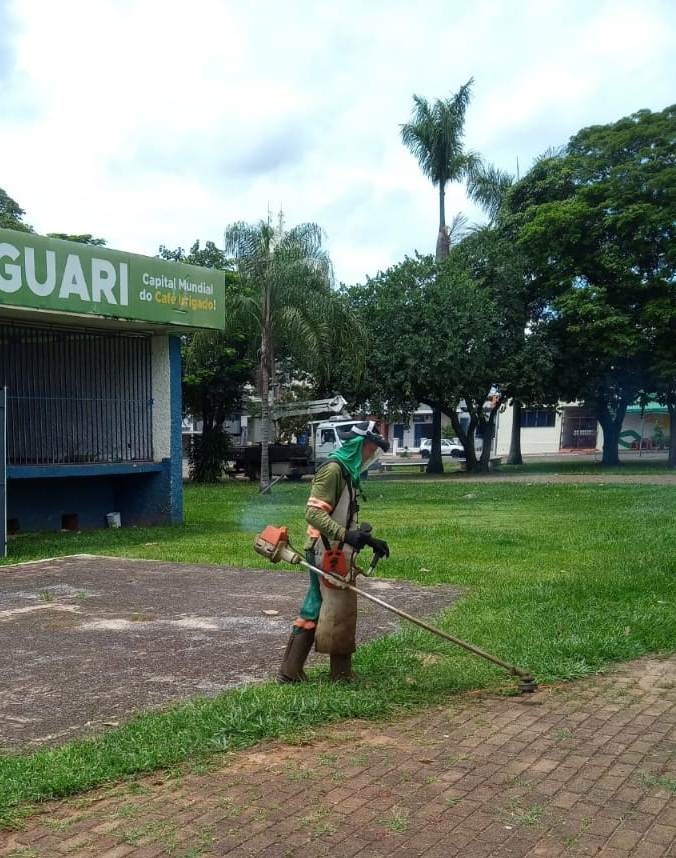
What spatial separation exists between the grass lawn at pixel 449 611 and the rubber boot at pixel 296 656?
0.13 metres

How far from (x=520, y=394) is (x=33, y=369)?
69.4ft

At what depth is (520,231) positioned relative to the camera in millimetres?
33781

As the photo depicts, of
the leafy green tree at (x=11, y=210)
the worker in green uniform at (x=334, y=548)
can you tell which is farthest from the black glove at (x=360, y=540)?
the leafy green tree at (x=11, y=210)

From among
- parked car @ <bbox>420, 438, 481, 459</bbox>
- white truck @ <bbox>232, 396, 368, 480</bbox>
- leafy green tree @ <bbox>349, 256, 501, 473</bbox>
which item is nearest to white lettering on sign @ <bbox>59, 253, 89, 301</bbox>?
leafy green tree @ <bbox>349, 256, 501, 473</bbox>

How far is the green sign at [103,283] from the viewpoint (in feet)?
41.7

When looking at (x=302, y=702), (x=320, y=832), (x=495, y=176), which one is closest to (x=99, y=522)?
(x=302, y=702)

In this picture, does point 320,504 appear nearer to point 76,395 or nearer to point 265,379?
point 76,395

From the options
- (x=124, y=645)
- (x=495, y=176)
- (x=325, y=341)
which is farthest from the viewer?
(x=495, y=176)

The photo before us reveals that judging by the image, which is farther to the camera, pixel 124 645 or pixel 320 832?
pixel 124 645

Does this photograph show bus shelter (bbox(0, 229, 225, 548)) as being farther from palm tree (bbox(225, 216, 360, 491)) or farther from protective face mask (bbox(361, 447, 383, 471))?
protective face mask (bbox(361, 447, 383, 471))

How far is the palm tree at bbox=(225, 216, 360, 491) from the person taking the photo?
2266cm

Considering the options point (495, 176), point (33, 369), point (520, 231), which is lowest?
point (33, 369)

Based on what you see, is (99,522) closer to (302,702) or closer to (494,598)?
(494,598)

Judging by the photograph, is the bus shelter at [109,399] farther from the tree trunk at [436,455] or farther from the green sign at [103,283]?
the tree trunk at [436,455]
